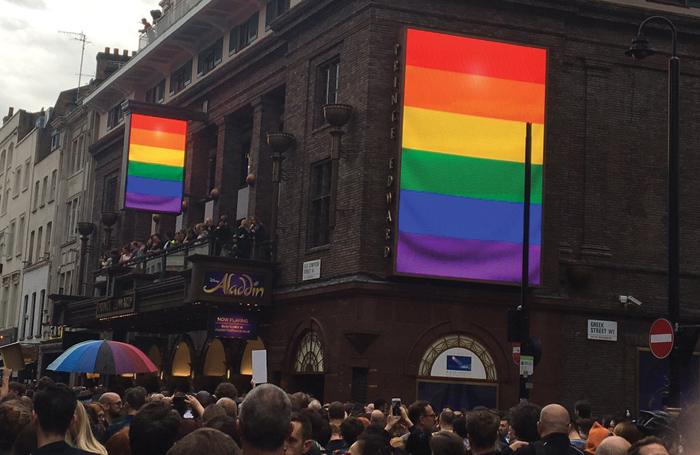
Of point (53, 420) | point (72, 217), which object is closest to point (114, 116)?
point (72, 217)

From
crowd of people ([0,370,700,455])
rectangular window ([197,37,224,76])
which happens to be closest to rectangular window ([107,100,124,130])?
rectangular window ([197,37,224,76])

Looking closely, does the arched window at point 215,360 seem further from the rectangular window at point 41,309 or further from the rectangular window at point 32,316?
the rectangular window at point 32,316

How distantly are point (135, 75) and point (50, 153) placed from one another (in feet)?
61.2

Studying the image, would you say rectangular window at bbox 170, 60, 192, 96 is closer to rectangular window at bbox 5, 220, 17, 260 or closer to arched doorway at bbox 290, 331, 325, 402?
arched doorway at bbox 290, 331, 325, 402

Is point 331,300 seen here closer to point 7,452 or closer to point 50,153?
point 7,452

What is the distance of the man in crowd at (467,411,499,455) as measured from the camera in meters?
8.74

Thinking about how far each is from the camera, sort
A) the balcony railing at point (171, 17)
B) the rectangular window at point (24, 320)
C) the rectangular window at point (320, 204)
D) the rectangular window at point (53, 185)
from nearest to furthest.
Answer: the rectangular window at point (320, 204), the balcony railing at point (171, 17), the rectangular window at point (53, 185), the rectangular window at point (24, 320)

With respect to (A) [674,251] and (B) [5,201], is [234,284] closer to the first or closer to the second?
(A) [674,251]

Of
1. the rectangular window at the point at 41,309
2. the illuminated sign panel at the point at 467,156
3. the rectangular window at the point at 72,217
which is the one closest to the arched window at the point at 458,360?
the illuminated sign panel at the point at 467,156

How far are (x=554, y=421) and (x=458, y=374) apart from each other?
1879cm

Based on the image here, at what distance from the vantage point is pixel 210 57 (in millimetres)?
41094

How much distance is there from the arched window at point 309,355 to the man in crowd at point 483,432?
65.3 feet

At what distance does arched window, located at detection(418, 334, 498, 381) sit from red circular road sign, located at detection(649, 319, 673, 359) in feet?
33.1

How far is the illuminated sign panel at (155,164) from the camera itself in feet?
124
